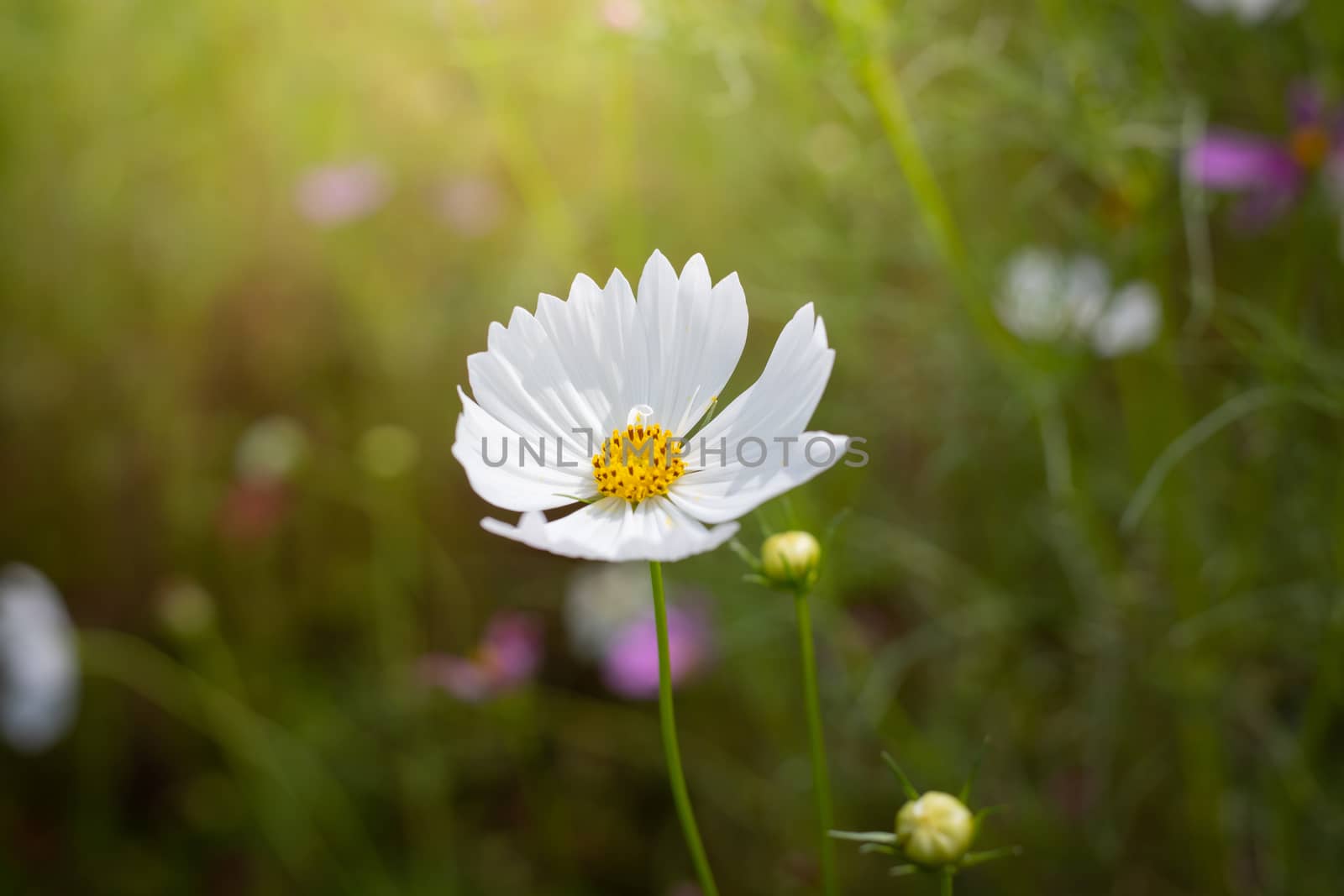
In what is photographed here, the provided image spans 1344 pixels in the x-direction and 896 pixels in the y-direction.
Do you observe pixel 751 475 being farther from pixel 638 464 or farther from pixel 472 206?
pixel 472 206

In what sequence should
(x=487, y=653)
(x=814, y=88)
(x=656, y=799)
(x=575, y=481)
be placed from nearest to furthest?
(x=575, y=481) → (x=487, y=653) → (x=814, y=88) → (x=656, y=799)

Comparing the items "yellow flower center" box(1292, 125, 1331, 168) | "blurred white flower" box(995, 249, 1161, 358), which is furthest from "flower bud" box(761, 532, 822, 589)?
"yellow flower center" box(1292, 125, 1331, 168)

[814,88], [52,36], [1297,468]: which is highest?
[52,36]

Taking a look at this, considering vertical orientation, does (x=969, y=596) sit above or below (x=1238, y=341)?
below

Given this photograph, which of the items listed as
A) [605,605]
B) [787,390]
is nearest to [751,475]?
[787,390]

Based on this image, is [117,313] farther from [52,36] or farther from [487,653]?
[487,653]

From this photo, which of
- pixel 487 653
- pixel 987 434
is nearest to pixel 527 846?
pixel 487 653
